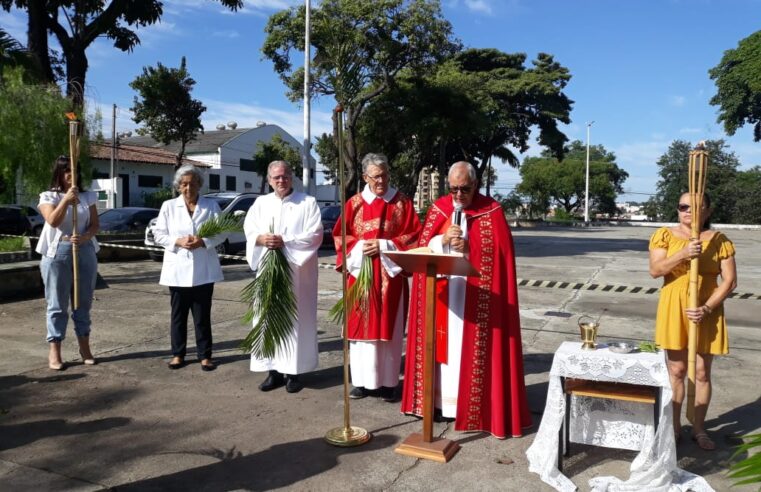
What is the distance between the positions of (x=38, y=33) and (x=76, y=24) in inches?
40.7

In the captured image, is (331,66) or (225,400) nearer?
(225,400)

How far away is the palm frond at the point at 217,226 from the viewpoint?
5840 millimetres

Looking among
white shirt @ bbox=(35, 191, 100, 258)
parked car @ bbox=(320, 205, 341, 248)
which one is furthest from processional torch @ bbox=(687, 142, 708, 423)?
parked car @ bbox=(320, 205, 341, 248)

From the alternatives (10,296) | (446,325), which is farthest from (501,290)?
Result: (10,296)

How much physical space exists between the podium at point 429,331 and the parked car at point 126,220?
1490cm

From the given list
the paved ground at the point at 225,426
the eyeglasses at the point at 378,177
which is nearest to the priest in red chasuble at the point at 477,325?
the paved ground at the point at 225,426

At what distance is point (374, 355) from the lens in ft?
16.9

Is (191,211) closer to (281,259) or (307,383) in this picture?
(281,259)

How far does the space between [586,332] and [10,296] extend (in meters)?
8.74

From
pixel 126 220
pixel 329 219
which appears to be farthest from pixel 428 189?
pixel 126 220

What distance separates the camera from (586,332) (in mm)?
3916

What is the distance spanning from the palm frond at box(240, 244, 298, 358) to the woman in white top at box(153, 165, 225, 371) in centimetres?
80

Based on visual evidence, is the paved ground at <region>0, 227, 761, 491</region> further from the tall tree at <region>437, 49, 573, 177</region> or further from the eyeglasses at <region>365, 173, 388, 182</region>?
the tall tree at <region>437, 49, 573, 177</region>

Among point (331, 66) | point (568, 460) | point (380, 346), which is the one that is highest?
point (331, 66)
